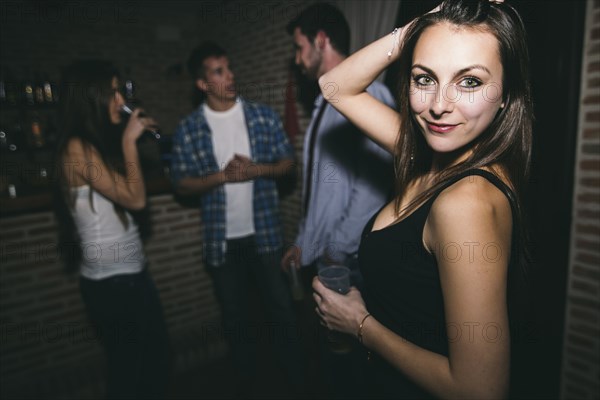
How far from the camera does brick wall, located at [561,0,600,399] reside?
1616 mm

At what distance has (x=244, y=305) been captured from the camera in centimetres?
278

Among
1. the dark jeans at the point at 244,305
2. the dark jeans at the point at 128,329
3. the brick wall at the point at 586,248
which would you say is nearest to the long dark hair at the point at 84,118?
the dark jeans at the point at 128,329

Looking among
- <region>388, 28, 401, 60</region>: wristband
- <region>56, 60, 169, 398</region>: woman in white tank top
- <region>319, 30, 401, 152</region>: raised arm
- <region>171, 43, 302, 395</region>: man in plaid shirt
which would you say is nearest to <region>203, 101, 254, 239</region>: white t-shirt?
<region>171, 43, 302, 395</region>: man in plaid shirt

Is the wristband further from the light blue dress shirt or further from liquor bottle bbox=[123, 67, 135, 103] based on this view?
liquor bottle bbox=[123, 67, 135, 103]

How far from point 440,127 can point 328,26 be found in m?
1.45

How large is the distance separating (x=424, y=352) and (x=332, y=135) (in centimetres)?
131

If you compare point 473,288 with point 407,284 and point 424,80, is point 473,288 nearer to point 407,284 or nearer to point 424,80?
point 407,284

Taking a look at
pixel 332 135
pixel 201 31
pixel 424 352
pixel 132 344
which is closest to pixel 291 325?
pixel 132 344

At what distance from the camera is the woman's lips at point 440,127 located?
0.90m

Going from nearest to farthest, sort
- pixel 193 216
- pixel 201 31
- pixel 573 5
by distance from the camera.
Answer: pixel 573 5
pixel 193 216
pixel 201 31

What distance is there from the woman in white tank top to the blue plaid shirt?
1.77 ft

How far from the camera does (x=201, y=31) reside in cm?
525

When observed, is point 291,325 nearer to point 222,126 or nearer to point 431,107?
point 222,126

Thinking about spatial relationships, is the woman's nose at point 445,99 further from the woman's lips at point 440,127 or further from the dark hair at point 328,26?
the dark hair at point 328,26
